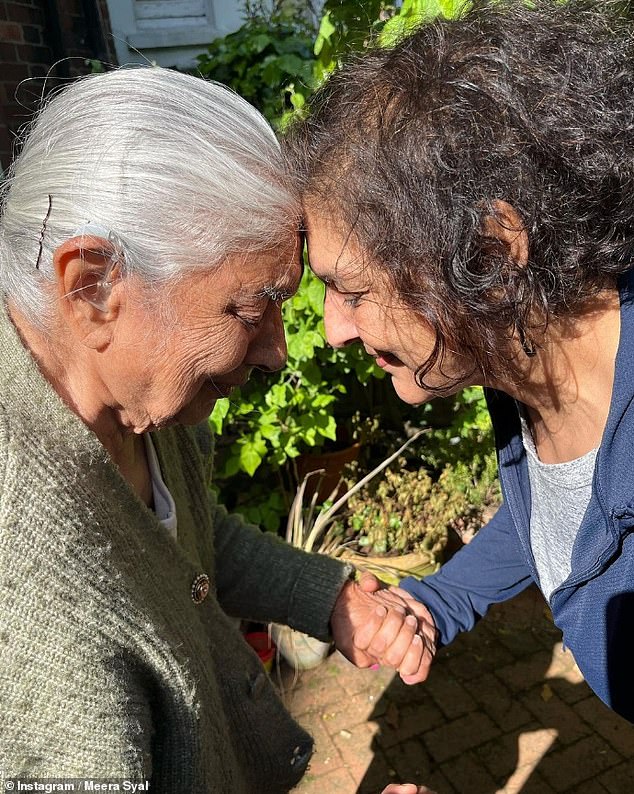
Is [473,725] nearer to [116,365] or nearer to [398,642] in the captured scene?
[398,642]

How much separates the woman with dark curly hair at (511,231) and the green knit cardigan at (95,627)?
686mm

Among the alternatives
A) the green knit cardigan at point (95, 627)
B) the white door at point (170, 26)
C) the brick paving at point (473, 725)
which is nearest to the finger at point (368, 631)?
the green knit cardigan at point (95, 627)

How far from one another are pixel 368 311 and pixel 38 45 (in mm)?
4272

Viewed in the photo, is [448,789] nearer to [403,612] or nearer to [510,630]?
[510,630]

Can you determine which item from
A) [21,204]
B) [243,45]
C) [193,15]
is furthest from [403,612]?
[193,15]

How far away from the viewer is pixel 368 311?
1472mm

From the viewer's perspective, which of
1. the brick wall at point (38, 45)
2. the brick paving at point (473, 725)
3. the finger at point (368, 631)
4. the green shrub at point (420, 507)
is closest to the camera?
the finger at point (368, 631)

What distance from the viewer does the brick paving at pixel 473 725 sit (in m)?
3.00

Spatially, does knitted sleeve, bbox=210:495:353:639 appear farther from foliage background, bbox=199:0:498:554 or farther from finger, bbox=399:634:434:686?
foliage background, bbox=199:0:498:554

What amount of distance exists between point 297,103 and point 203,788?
2510mm

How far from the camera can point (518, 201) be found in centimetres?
120

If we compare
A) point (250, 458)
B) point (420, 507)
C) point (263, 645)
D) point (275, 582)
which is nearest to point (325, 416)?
point (250, 458)

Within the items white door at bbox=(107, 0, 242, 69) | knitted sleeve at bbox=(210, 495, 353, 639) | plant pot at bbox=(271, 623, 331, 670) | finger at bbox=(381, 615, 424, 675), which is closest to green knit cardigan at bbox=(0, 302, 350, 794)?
knitted sleeve at bbox=(210, 495, 353, 639)

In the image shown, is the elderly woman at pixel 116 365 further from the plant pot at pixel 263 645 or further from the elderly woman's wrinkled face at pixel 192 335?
the plant pot at pixel 263 645
